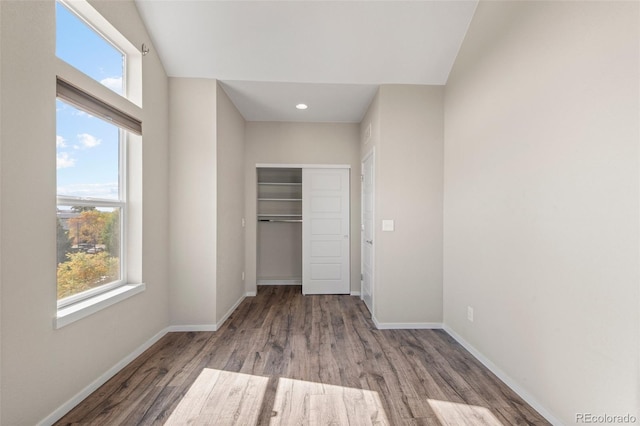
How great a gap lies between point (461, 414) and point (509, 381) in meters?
0.59

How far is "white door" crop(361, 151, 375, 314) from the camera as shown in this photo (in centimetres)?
371

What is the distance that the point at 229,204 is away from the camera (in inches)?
144

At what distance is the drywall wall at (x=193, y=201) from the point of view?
3088 mm

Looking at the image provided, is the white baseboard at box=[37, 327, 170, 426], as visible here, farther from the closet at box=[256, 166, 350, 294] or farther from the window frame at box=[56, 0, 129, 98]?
the closet at box=[256, 166, 350, 294]

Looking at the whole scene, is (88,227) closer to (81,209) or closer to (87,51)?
(81,209)

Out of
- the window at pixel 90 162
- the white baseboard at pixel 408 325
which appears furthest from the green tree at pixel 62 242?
the white baseboard at pixel 408 325

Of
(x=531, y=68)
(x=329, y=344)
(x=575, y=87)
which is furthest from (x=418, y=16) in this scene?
(x=329, y=344)

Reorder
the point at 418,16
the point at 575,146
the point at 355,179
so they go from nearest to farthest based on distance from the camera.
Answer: the point at 575,146
the point at 418,16
the point at 355,179

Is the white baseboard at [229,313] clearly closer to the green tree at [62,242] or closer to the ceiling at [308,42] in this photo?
the green tree at [62,242]

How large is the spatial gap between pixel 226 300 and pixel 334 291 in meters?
1.75

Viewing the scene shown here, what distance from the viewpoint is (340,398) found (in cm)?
196

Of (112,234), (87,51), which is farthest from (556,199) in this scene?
(87,51)

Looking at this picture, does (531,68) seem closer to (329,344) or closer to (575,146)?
(575,146)

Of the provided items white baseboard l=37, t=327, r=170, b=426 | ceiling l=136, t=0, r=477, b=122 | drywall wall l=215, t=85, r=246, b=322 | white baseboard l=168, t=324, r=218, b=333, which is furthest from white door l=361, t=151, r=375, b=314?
white baseboard l=37, t=327, r=170, b=426
